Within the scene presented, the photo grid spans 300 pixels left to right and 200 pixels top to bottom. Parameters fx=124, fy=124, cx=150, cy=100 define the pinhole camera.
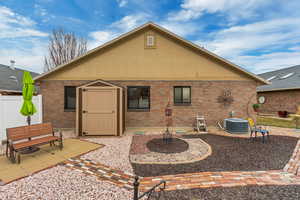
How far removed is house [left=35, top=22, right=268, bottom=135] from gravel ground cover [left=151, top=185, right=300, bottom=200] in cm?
589

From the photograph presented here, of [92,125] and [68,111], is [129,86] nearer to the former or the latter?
[92,125]

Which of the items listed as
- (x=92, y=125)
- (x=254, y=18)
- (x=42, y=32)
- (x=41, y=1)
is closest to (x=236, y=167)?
(x=92, y=125)

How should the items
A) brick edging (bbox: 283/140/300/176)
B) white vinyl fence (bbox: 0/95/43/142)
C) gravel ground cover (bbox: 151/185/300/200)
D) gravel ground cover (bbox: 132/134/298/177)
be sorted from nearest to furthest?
gravel ground cover (bbox: 151/185/300/200), brick edging (bbox: 283/140/300/176), gravel ground cover (bbox: 132/134/298/177), white vinyl fence (bbox: 0/95/43/142)

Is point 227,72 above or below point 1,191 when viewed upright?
above

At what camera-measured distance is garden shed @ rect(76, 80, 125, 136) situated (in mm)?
7098

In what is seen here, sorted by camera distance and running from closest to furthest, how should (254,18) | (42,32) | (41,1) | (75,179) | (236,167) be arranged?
(75,179) → (236,167) → (41,1) → (254,18) → (42,32)

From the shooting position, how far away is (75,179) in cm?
331

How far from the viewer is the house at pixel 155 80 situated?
8523 mm

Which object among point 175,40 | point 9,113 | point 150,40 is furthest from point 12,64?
point 175,40

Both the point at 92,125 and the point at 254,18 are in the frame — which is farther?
the point at 254,18

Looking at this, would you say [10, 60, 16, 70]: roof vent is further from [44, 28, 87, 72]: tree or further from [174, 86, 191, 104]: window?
[174, 86, 191, 104]: window

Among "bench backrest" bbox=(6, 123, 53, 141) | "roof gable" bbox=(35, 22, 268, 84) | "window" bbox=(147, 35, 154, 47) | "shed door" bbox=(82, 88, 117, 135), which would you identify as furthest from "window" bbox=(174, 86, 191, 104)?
"bench backrest" bbox=(6, 123, 53, 141)

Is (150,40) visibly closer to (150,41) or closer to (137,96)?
(150,41)

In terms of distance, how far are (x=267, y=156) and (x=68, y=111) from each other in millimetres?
10848
